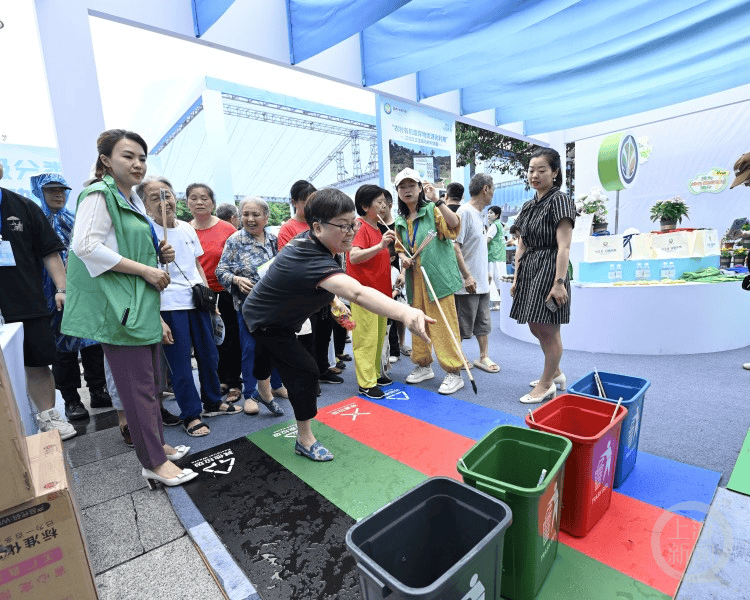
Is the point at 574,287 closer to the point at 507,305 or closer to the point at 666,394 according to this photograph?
the point at 507,305

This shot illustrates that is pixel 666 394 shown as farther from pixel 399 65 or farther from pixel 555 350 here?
pixel 399 65

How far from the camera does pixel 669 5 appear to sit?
130 inches

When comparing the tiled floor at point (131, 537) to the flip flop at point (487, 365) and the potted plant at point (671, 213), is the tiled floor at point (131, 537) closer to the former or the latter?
the flip flop at point (487, 365)

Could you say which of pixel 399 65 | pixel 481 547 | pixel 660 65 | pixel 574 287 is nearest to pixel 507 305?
pixel 574 287

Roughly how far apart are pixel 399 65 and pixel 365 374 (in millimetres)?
3228

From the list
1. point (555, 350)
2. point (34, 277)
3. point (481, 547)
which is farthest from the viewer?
point (555, 350)

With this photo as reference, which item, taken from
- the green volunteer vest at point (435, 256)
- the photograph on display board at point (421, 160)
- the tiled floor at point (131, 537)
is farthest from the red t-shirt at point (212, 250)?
the photograph on display board at point (421, 160)

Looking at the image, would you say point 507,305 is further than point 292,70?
Yes

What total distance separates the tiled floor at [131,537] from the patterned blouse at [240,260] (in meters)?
1.13

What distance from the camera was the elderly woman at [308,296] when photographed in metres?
1.42

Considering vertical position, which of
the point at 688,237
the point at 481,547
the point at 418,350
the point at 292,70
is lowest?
the point at 418,350

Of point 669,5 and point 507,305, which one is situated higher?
point 669,5

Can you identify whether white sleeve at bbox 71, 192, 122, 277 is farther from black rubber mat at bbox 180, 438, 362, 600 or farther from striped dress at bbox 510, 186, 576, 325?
striped dress at bbox 510, 186, 576, 325

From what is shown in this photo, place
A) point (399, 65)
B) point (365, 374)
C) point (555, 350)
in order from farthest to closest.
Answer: point (399, 65)
point (365, 374)
point (555, 350)
